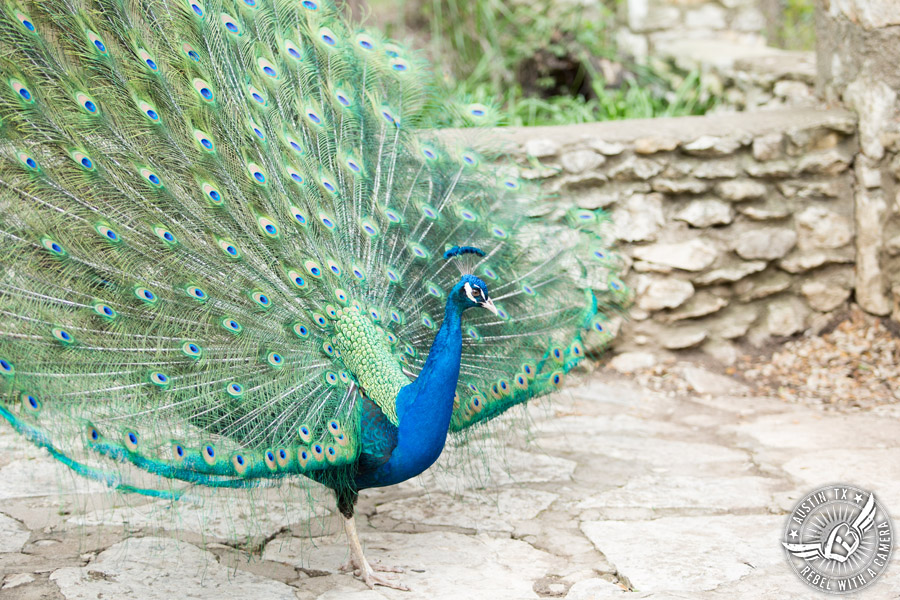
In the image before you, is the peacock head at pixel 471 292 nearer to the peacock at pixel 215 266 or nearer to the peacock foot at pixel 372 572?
the peacock at pixel 215 266

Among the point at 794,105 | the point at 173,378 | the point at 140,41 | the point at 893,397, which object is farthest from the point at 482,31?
the point at 173,378

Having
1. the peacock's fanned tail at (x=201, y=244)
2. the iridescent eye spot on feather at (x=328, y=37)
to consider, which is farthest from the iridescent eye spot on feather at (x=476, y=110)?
the iridescent eye spot on feather at (x=328, y=37)

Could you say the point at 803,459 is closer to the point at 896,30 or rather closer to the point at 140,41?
the point at 896,30

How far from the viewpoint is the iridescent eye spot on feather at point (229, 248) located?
3027 mm

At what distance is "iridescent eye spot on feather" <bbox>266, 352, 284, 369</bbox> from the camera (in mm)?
2947

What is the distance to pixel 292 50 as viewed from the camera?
3.42 metres

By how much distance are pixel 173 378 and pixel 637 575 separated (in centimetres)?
172

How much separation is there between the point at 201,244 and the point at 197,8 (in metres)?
0.82

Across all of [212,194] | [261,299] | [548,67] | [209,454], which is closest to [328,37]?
[212,194]

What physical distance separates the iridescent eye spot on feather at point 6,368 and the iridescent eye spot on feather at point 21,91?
827 mm

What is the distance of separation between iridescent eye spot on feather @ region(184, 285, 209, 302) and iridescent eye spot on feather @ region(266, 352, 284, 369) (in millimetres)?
280

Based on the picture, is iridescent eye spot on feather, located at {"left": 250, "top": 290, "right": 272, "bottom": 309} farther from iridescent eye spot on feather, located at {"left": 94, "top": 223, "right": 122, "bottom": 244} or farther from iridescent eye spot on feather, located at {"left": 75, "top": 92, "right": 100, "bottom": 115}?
iridescent eye spot on feather, located at {"left": 75, "top": 92, "right": 100, "bottom": 115}

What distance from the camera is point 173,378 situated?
9.41 ft

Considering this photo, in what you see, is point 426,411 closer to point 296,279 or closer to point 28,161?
point 296,279
